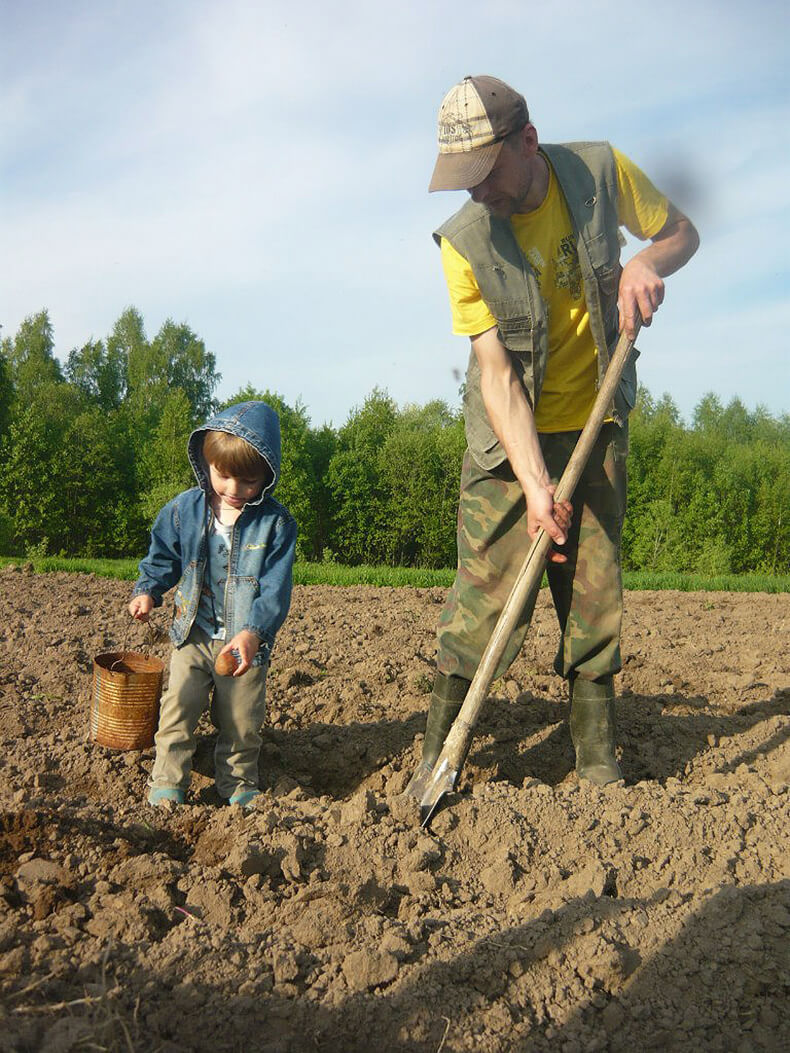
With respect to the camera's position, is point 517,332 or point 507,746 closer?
point 517,332

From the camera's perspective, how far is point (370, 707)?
14.5 feet

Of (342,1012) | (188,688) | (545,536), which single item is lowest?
(342,1012)

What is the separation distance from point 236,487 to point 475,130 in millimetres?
1442

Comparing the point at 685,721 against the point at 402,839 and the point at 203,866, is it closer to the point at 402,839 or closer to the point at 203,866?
the point at 402,839

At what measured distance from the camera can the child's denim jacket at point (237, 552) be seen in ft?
11.0

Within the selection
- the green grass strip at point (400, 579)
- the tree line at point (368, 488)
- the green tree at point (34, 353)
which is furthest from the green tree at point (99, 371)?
the green grass strip at point (400, 579)

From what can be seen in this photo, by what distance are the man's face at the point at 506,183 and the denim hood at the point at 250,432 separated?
1.01m

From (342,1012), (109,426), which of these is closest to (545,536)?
(342,1012)

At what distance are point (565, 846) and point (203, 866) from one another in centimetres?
110

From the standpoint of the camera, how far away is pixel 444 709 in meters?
3.53

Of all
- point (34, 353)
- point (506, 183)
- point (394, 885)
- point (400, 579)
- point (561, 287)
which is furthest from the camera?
point (34, 353)

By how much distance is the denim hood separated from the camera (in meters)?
3.29

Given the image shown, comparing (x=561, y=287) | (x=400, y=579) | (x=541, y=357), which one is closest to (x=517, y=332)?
(x=541, y=357)

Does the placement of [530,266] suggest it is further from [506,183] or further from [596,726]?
[596,726]
